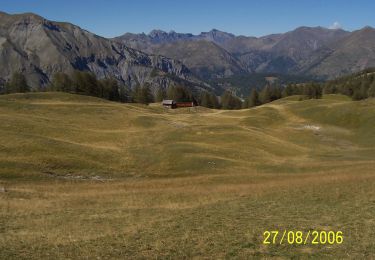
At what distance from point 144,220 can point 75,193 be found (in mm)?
13452

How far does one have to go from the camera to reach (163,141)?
6575 cm

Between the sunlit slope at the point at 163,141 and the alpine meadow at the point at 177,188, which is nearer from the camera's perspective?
the alpine meadow at the point at 177,188

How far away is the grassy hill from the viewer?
20828mm

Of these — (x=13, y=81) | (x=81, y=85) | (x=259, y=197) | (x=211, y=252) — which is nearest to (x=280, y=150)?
(x=259, y=197)

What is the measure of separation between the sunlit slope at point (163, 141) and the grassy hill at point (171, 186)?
214 millimetres

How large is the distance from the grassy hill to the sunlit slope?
0.21 m

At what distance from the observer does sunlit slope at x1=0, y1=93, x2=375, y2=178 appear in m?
50.6

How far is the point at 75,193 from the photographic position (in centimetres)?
3756

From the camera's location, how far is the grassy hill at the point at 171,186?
20.8 m

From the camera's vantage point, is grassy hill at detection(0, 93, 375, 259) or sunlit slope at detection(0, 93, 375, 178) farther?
sunlit slope at detection(0, 93, 375, 178)

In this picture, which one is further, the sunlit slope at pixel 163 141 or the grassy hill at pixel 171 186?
the sunlit slope at pixel 163 141

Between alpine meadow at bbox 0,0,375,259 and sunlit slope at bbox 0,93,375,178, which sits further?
sunlit slope at bbox 0,93,375,178

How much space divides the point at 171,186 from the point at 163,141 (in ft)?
81.6

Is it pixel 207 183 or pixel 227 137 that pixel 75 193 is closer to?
pixel 207 183
